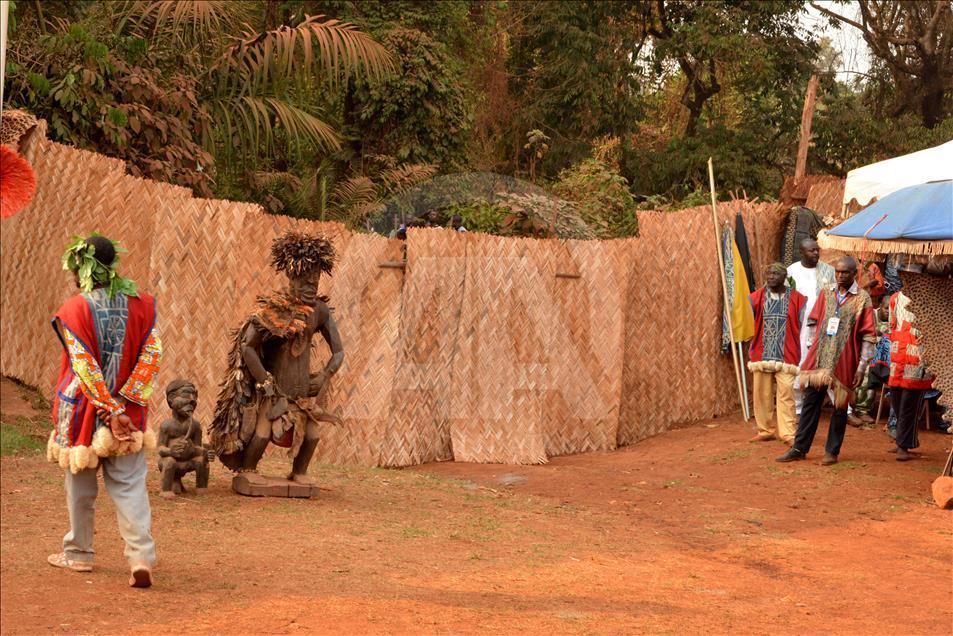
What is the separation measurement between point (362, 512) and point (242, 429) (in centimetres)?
97

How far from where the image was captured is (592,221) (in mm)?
16844

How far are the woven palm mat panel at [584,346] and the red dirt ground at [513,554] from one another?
2.57ft

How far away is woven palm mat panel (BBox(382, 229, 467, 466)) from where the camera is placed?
35.4ft

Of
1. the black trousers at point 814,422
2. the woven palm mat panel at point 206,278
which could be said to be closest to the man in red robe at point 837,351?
the black trousers at point 814,422

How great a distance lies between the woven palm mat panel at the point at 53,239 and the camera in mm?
10602

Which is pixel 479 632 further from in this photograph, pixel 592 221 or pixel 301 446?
pixel 592 221

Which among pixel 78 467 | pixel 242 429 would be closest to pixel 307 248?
pixel 242 429

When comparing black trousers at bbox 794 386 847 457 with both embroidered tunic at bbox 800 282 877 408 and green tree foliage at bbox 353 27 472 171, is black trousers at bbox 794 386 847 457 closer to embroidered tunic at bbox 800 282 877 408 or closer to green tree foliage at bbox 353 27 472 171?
embroidered tunic at bbox 800 282 877 408

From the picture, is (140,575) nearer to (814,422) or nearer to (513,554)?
(513,554)

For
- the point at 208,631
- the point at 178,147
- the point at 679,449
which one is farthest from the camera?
the point at 178,147

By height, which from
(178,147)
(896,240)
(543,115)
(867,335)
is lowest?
(867,335)

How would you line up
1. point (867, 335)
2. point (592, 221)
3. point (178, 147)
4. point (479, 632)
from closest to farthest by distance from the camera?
point (479, 632)
point (867, 335)
point (178, 147)
point (592, 221)

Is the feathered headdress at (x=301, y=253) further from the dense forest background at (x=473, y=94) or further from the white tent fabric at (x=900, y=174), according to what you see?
the white tent fabric at (x=900, y=174)

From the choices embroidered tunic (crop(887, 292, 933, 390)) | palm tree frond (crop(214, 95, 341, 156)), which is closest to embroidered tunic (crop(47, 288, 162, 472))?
embroidered tunic (crop(887, 292, 933, 390))
